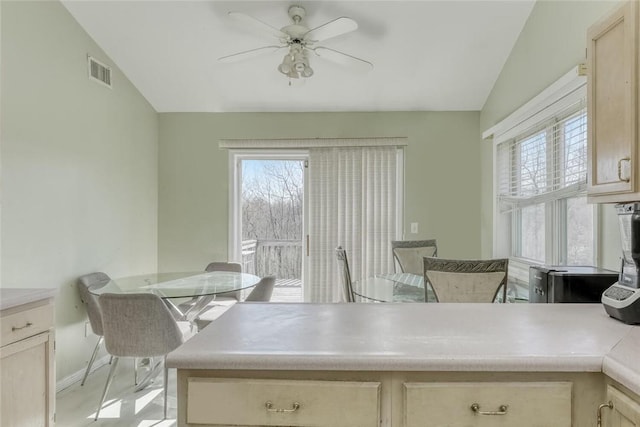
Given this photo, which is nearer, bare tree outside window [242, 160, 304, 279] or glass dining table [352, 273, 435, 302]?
glass dining table [352, 273, 435, 302]

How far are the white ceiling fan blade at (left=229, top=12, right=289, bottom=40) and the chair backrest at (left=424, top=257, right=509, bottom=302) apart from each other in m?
1.65

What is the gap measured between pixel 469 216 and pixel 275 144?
2.16 m

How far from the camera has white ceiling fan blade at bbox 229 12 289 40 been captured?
207cm

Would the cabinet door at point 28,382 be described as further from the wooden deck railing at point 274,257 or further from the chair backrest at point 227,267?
the wooden deck railing at point 274,257

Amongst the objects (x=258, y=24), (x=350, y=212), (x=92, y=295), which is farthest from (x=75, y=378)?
(x=258, y=24)

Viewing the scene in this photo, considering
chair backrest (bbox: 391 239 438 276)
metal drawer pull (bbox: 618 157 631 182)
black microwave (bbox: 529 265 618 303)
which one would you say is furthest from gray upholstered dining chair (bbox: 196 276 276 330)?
metal drawer pull (bbox: 618 157 631 182)

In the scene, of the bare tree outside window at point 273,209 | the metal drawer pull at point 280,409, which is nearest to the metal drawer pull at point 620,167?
the metal drawer pull at point 280,409

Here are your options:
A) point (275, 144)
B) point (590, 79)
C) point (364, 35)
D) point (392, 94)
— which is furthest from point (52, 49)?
point (590, 79)

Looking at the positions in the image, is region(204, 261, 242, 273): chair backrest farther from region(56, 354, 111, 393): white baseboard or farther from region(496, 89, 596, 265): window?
region(496, 89, 596, 265): window

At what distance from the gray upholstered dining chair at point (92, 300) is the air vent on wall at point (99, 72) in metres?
1.59

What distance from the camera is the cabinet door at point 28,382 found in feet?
5.15

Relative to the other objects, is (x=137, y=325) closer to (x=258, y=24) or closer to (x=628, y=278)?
(x=258, y=24)

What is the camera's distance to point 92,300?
2592 mm

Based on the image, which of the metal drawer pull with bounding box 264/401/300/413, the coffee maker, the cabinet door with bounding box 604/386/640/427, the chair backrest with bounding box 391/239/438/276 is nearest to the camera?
the cabinet door with bounding box 604/386/640/427
